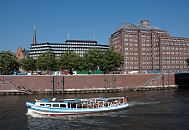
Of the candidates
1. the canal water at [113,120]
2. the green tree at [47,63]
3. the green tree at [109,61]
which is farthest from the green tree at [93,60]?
the canal water at [113,120]

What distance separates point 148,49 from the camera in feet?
605

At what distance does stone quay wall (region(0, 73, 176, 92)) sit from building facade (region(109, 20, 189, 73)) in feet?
227

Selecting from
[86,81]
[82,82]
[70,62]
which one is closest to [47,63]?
[70,62]

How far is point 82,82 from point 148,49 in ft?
320

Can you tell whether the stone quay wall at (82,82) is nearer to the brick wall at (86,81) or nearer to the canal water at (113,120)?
the brick wall at (86,81)

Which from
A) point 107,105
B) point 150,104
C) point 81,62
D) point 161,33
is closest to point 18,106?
point 107,105

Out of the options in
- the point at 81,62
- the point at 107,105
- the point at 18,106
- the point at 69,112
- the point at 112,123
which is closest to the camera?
the point at 112,123

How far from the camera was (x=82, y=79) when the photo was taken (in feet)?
318

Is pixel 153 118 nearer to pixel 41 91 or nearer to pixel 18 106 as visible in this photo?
pixel 18 106

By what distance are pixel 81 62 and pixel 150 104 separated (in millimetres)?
60674

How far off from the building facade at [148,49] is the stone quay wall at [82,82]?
2724 inches

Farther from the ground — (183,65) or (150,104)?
(183,65)

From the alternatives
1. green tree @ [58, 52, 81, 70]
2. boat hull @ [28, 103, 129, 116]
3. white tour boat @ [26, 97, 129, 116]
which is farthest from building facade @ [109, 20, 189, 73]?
boat hull @ [28, 103, 129, 116]

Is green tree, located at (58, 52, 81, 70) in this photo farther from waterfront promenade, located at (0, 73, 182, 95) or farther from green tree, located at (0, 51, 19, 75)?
waterfront promenade, located at (0, 73, 182, 95)
